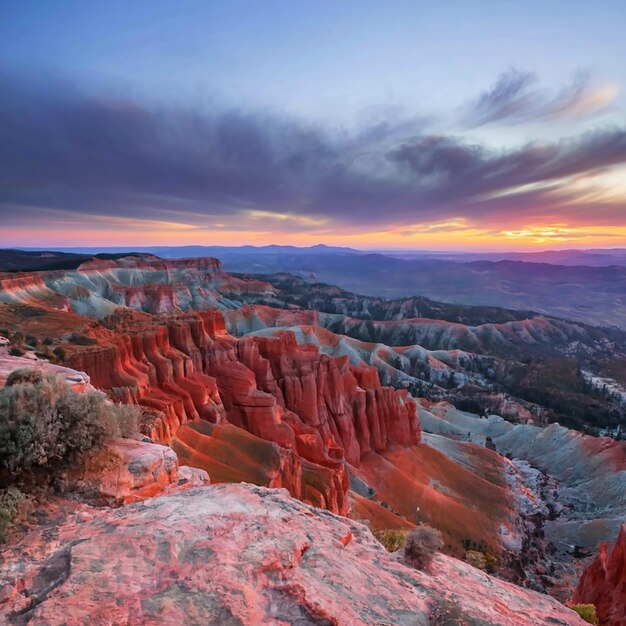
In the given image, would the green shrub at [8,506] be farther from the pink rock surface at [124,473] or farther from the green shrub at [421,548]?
the green shrub at [421,548]

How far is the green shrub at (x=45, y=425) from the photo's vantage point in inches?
261

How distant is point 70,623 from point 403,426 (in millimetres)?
40710

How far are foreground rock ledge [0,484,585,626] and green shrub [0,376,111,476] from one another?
1.23m

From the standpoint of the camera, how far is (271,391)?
34250 mm

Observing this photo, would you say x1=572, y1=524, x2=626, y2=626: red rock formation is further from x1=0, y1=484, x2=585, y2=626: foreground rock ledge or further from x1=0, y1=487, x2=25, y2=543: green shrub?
x1=0, y1=487, x2=25, y2=543: green shrub

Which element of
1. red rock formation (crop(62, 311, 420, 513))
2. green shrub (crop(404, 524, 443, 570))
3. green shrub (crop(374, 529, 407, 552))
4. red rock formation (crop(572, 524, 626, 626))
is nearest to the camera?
green shrub (crop(404, 524, 443, 570))

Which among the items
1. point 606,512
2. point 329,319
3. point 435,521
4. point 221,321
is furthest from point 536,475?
point 329,319

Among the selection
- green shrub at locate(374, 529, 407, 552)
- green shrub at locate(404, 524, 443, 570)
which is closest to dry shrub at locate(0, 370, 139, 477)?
green shrub at locate(404, 524, 443, 570)

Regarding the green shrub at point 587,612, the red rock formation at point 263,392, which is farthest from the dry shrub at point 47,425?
the green shrub at point 587,612

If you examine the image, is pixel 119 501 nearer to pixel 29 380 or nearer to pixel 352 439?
pixel 29 380

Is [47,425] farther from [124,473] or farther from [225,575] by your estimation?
[225,575]

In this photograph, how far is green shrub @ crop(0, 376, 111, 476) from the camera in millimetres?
6617

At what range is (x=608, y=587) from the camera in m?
16.7

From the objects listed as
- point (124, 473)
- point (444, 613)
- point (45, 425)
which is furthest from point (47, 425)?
point (444, 613)
